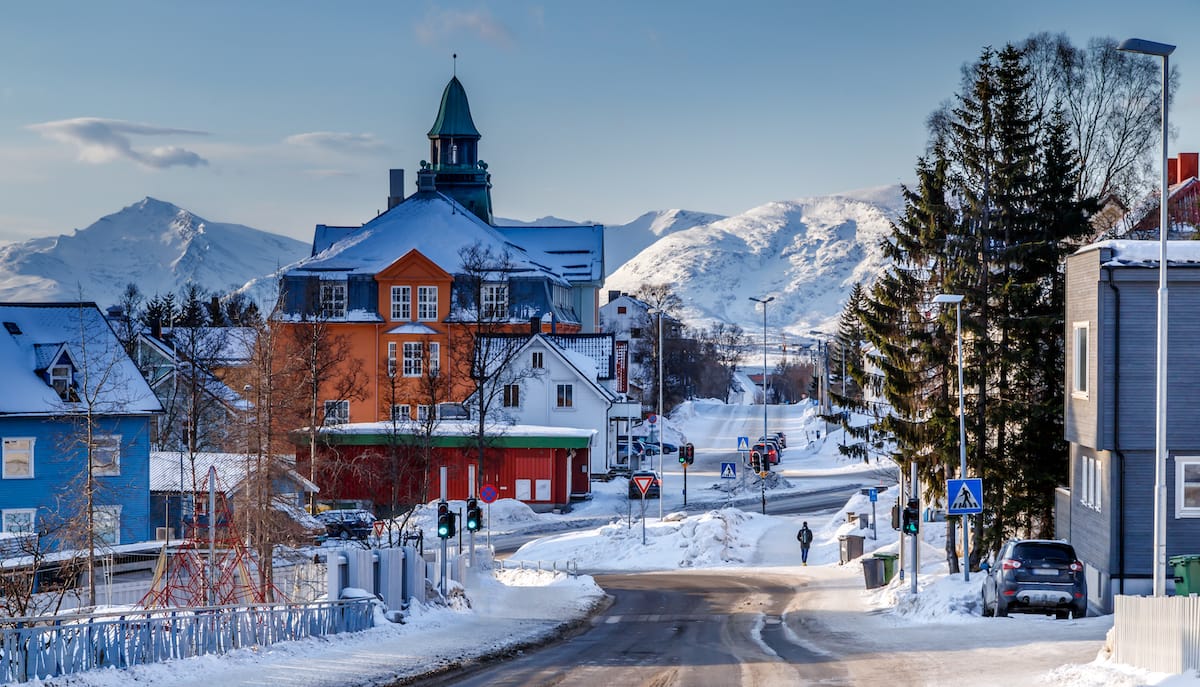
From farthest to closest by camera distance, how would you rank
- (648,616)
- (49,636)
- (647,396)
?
(647,396), (648,616), (49,636)

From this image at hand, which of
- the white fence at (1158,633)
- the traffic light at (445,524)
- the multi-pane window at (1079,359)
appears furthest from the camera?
the traffic light at (445,524)

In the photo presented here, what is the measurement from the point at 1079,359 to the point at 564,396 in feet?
149

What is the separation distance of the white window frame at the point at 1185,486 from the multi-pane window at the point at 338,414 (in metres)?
46.2

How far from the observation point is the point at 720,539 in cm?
5238

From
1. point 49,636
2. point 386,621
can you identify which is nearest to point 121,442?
point 386,621

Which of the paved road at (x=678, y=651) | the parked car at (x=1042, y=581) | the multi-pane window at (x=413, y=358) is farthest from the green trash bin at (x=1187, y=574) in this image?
the multi-pane window at (x=413, y=358)

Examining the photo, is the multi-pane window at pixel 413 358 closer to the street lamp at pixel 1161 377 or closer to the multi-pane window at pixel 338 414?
the multi-pane window at pixel 338 414

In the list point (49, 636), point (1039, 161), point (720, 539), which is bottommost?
point (720, 539)

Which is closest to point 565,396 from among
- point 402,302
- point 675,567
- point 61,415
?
point 402,302

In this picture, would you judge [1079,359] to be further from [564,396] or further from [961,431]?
[564,396]

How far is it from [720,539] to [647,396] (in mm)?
82157

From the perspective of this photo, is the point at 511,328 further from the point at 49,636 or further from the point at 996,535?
the point at 49,636

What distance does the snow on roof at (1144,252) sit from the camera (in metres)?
26.3

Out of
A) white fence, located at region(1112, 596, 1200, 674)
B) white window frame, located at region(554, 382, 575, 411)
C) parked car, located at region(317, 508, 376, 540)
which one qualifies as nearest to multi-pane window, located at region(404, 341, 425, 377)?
white window frame, located at region(554, 382, 575, 411)
